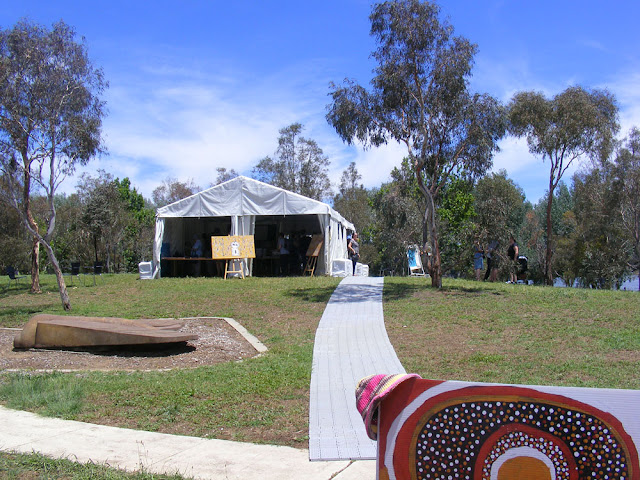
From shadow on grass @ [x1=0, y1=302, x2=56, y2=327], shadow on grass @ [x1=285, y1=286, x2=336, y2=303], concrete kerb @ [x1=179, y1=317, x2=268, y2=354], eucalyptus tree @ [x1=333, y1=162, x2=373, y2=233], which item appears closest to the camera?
concrete kerb @ [x1=179, y1=317, x2=268, y2=354]

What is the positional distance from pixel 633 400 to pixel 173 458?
330 cm

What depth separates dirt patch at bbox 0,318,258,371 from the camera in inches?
310

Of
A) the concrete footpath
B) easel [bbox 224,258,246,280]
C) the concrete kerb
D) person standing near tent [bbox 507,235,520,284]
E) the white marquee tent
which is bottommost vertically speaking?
the concrete footpath

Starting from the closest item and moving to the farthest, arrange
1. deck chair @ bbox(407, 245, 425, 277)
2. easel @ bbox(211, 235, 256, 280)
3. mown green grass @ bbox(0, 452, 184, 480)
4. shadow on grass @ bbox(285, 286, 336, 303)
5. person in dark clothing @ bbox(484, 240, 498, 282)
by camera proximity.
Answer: mown green grass @ bbox(0, 452, 184, 480) < shadow on grass @ bbox(285, 286, 336, 303) < person in dark clothing @ bbox(484, 240, 498, 282) < easel @ bbox(211, 235, 256, 280) < deck chair @ bbox(407, 245, 425, 277)

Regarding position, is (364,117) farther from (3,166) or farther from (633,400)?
(633,400)

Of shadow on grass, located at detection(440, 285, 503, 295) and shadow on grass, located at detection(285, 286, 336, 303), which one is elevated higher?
shadow on grass, located at detection(440, 285, 503, 295)

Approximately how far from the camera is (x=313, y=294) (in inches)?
571

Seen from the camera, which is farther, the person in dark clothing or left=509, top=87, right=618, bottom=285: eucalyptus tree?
left=509, top=87, right=618, bottom=285: eucalyptus tree

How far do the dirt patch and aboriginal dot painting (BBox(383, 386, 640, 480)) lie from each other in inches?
228

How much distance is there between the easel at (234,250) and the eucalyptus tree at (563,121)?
13.2m

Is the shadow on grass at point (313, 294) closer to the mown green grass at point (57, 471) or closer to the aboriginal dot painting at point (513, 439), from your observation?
the mown green grass at point (57, 471)

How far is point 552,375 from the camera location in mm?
6809

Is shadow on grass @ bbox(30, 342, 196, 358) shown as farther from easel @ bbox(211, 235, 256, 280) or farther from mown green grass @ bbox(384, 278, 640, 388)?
easel @ bbox(211, 235, 256, 280)

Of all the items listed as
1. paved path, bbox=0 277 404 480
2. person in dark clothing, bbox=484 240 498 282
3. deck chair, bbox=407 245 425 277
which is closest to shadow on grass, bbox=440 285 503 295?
person in dark clothing, bbox=484 240 498 282
